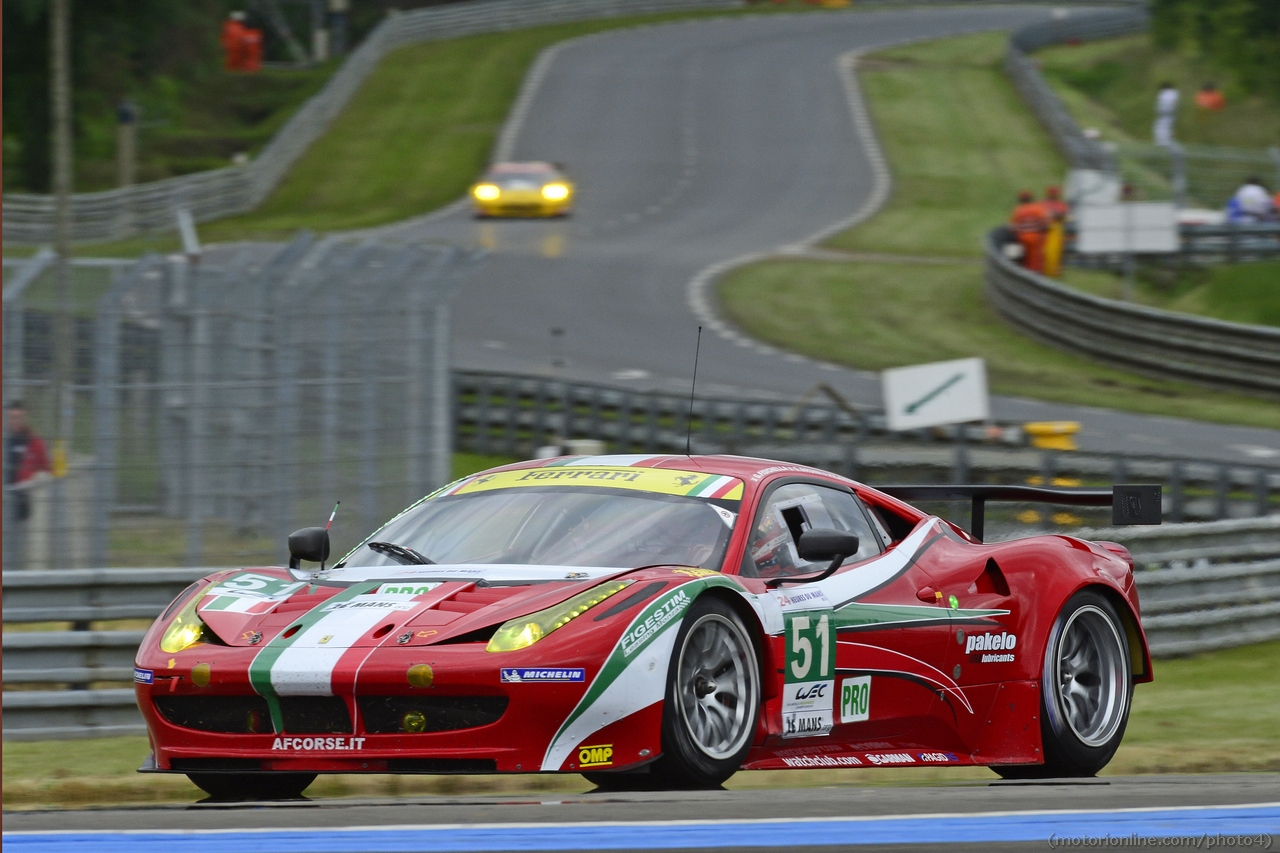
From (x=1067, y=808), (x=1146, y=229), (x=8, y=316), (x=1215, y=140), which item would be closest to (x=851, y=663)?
(x=1067, y=808)

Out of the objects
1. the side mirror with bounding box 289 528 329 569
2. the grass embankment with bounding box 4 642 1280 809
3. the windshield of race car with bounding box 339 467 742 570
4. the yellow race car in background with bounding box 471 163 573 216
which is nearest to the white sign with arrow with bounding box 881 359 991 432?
the grass embankment with bounding box 4 642 1280 809

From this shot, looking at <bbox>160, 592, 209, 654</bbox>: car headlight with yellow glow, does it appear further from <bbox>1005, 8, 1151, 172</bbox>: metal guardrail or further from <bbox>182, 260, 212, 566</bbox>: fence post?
<bbox>1005, 8, 1151, 172</bbox>: metal guardrail

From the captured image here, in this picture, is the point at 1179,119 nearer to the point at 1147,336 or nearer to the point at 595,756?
the point at 1147,336

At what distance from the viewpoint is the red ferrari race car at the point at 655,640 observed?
5.84 m

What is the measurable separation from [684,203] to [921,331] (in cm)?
1504

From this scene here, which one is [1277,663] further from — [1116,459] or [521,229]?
[521,229]

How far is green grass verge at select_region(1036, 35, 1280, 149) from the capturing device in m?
50.3

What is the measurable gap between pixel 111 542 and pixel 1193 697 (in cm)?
566

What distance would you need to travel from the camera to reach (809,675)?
661 centimetres

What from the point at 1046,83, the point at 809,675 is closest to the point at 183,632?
the point at 809,675

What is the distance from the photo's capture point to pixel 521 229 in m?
38.2

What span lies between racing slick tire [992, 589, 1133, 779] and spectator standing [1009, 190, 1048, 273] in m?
22.1

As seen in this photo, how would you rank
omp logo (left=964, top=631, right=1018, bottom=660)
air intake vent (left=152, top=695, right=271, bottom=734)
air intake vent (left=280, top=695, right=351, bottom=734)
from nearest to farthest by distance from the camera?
1. air intake vent (left=280, top=695, right=351, bottom=734)
2. air intake vent (left=152, top=695, right=271, bottom=734)
3. omp logo (left=964, top=631, right=1018, bottom=660)

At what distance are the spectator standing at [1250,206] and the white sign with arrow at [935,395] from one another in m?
16.2
